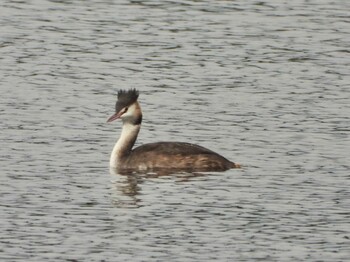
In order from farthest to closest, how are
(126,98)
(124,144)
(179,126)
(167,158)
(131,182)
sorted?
(179,126)
(126,98)
(124,144)
(167,158)
(131,182)

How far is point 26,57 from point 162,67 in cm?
328

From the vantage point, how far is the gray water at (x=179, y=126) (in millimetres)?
21328

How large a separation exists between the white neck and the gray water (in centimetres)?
24

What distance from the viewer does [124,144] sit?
27.7 metres

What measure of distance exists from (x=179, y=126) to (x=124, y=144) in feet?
8.48

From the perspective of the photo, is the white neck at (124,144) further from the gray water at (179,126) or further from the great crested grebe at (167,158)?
the gray water at (179,126)

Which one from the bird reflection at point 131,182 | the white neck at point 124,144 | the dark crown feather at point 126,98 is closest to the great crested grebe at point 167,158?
the white neck at point 124,144

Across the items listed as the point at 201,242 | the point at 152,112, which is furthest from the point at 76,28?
the point at 201,242

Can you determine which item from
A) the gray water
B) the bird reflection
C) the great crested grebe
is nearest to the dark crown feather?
the great crested grebe

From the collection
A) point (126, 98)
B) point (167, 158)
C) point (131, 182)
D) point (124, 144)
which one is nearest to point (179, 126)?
point (126, 98)

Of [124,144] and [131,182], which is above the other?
[124,144]

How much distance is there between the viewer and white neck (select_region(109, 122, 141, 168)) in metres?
27.1

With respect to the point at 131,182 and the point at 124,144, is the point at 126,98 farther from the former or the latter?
the point at 131,182

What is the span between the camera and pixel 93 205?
23.4 m
